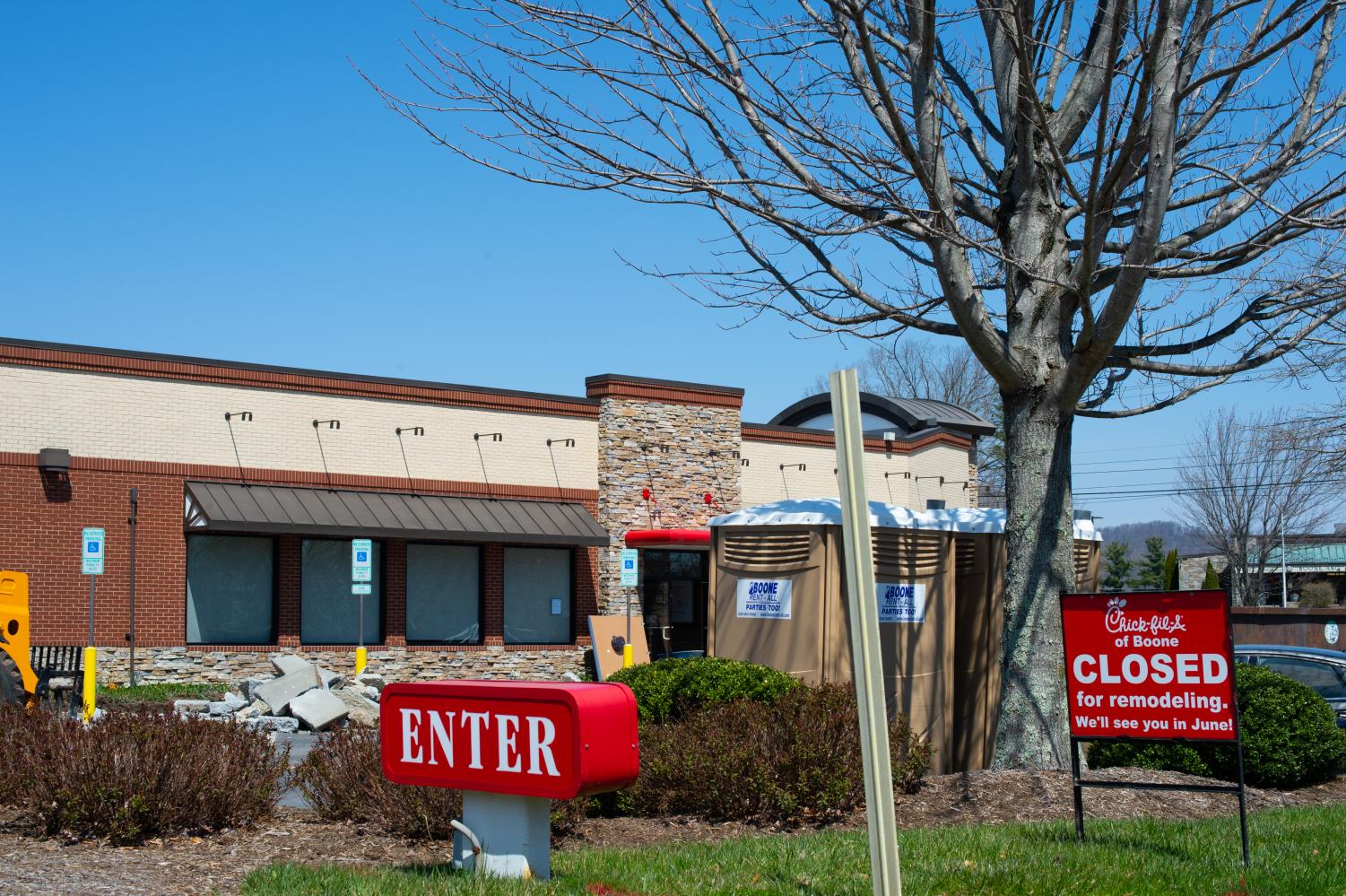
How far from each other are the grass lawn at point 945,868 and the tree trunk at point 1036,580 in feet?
7.11

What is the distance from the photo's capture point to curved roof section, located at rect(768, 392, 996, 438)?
1571 inches

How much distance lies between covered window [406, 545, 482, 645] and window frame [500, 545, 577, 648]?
1.74 feet

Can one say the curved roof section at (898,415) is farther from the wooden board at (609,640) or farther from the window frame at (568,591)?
the wooden board at (609,640)

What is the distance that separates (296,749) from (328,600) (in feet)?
34.6

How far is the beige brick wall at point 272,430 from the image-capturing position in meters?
24.2

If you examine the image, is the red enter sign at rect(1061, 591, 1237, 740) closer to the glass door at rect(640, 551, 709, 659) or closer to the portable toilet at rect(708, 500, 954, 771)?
the portable toilet at rect(708, 500, 954, 771)

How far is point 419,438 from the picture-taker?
28.8 m

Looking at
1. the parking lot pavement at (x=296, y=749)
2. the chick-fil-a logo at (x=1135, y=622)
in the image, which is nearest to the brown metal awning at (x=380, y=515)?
the parking lot pavement at (x=296, y=749)

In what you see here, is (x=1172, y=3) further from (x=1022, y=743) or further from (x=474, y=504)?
(x=474, y=504)

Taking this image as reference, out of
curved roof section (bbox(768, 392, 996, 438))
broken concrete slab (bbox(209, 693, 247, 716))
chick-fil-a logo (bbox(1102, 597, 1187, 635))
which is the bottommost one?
broken concrete slab (bbox(209, 693, 247, 716))

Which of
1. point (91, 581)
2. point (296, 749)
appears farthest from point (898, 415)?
point (296, 749)

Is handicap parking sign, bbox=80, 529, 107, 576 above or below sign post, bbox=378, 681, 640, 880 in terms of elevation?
above

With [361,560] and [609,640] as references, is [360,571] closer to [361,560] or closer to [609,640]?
[361,560]

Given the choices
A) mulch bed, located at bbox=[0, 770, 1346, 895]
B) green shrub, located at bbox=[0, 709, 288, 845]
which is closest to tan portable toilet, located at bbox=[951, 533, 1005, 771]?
mulch bed, located at bbox=[0, 770, 1346, 895]
